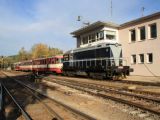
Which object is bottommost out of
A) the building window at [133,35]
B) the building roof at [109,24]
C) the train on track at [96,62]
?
the train on track at [96,62]

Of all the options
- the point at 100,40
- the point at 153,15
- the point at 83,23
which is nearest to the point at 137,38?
the point at 153,15

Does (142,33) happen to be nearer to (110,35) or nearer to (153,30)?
(153,30)

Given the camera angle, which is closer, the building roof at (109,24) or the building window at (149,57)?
the building roof at (109,24)

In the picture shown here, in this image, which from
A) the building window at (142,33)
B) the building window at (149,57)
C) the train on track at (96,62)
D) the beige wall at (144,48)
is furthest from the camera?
the building window at (142,33)

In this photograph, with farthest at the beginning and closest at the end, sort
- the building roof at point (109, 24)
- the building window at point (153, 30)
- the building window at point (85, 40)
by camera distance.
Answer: the building window at point (85, 40) → the building roof at point (109, 24) → the building window at point (153, 30)

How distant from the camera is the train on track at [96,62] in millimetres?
21391

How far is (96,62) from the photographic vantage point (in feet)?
76.3

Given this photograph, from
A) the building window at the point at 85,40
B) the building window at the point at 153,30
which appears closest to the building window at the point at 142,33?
the building window at the point at 153,30

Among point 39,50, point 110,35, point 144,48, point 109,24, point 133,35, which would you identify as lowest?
point 144,48

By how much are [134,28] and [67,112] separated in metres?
22.1

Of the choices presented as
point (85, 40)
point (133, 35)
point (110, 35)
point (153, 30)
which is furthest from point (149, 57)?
point (85, 40)

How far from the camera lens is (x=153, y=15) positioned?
1019 inches

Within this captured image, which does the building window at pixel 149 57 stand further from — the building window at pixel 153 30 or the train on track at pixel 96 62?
the train on track at pixel 96 62

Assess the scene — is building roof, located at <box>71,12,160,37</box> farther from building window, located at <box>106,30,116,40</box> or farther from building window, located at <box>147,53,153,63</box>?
building window, located at <box>147,53,153,63</box>
